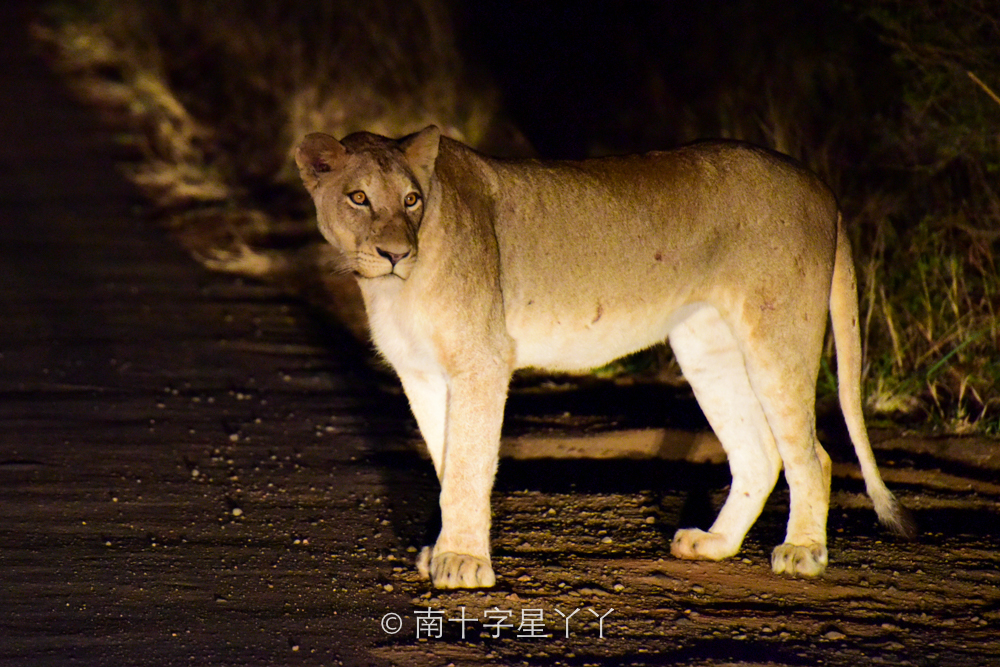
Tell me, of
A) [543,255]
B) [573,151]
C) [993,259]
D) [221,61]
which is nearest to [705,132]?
[573,151]

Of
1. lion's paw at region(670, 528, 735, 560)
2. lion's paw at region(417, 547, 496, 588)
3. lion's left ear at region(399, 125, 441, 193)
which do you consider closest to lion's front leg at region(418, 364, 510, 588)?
lion's paw at region(417, 547, 496, 588)

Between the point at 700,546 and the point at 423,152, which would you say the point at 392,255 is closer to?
the point at 423,152

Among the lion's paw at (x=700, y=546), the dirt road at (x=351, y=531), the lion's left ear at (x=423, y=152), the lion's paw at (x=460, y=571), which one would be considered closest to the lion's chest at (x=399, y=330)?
the lion's left ear at (x=423, y=152)

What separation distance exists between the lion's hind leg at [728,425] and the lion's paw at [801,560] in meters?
0.22

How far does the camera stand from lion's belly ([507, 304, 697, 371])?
468 cm

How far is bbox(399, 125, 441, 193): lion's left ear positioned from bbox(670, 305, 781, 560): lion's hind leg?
49.9 inches

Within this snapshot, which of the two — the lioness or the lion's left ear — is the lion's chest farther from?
the lion's left ear

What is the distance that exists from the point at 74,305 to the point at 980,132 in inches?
223

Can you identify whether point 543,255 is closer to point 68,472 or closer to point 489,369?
point 489,369

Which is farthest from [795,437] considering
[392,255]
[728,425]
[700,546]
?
[392,255]

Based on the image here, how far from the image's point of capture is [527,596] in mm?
4387

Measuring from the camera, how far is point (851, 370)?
4.96 metres

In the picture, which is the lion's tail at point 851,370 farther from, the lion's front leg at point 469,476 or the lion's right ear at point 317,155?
the lion's right ear at point 317,155

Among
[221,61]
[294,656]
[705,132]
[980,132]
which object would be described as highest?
[221,61]
